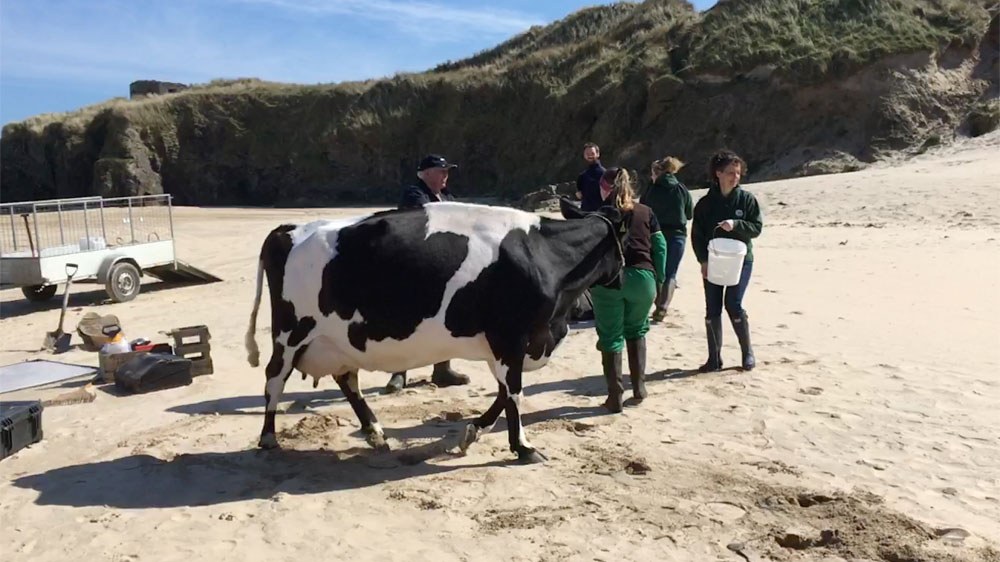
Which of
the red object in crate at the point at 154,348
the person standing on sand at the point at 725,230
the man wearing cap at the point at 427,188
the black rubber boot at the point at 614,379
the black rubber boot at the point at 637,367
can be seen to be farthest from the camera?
the red object in crate at the point at 154,348

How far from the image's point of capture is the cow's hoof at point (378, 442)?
597cm

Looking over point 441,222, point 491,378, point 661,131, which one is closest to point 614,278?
point 441,222

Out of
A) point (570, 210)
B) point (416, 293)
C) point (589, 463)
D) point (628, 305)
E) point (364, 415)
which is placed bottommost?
point (589, 463)

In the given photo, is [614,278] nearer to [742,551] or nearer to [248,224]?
[742,551]

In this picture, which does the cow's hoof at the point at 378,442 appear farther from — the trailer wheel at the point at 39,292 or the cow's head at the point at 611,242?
the trailer wheel at the point at 39,292

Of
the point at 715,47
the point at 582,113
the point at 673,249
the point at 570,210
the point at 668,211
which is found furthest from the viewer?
the point at 582,113

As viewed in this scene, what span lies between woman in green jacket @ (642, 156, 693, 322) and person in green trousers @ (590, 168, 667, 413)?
2.68 m

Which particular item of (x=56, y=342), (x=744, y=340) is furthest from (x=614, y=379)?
(x=56, y=342)

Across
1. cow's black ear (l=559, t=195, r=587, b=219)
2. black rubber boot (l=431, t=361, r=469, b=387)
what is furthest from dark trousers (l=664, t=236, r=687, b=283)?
cow's black ear (l=559, t=195, r=587, b=219)

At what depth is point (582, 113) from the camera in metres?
36.2

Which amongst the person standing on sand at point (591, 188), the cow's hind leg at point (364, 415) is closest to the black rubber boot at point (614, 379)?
the cow's hind leg at point (364, 415)

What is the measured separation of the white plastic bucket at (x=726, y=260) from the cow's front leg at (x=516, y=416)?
2797 millimetres

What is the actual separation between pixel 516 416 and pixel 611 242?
1.54 metres

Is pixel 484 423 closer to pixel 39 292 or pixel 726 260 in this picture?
pixel 726 260
